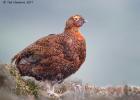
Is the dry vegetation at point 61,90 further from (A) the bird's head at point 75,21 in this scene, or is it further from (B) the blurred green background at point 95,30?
(A) the bird's head at point 75,21

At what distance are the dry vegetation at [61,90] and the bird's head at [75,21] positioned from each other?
0.72 meters

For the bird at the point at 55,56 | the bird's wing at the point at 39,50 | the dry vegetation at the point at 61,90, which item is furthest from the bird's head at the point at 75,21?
the dry vegetation at the point at 61,90

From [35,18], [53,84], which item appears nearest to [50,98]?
[53,84]

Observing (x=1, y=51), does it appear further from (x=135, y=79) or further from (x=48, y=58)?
(x=135, y=79)

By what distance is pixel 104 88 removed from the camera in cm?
1384

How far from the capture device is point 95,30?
45.9ft

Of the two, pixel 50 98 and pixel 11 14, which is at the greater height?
pixel 11 14

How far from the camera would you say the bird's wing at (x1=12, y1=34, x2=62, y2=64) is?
13.8 metres

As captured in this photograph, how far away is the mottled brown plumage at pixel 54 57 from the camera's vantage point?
45.4ft

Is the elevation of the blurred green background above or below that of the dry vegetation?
above

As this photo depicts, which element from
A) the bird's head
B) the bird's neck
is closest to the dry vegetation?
the bird's neck

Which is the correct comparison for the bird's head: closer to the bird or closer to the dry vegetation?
the bird

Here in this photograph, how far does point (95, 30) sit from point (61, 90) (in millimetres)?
894

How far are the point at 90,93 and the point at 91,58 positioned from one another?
1.48 feet
